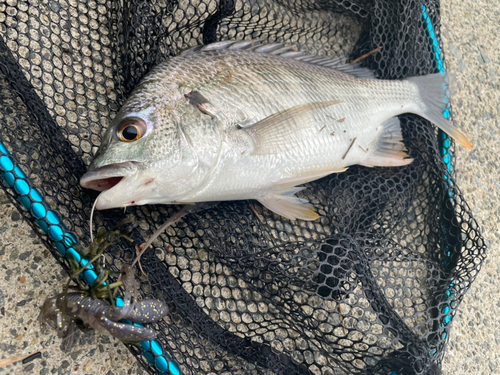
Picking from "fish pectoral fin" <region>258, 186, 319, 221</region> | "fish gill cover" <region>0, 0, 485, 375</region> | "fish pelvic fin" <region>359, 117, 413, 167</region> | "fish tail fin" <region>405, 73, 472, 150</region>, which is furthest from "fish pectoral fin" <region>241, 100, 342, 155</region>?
"fish tail fin" <region>405, 73, 472, 150</region>

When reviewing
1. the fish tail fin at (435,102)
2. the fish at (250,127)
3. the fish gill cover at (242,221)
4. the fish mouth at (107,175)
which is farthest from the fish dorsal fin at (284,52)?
the fish mouth at (107,175)

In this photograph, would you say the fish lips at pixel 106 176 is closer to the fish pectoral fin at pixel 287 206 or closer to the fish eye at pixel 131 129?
the fish eye at pixel 131 129

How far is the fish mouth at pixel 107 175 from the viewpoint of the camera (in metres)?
1.28

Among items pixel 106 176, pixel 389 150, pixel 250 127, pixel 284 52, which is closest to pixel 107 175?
pixel 106 176

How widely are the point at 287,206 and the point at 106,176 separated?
0.82 metres

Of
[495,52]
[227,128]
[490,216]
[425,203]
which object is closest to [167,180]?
[227,128]

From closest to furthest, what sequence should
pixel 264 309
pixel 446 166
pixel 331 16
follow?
pixel 264 309 → pixel 446 166 → pixel 331 16

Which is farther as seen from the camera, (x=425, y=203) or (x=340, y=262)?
(x=425, y=203)

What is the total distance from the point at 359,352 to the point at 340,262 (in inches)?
14.3

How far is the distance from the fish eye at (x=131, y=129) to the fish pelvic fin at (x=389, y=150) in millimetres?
1150

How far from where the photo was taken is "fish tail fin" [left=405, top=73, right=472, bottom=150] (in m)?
2.05

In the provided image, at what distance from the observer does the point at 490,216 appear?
246 cm

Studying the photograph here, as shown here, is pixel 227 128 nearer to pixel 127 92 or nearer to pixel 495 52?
pixel 127 92

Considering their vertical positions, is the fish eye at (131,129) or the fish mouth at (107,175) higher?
the fish eye at (131,129)
